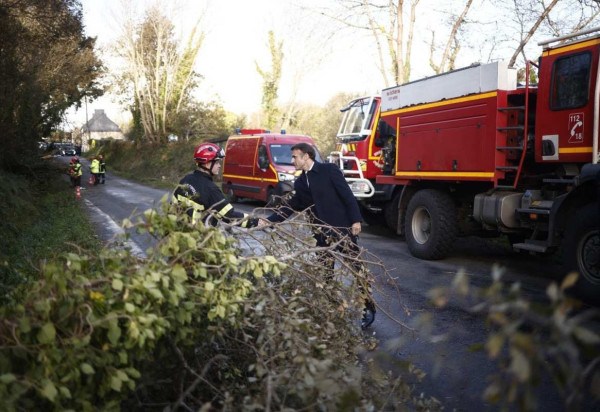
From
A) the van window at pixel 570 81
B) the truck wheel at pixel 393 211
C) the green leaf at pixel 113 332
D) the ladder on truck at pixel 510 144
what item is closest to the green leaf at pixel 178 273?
the green leaf at pixel 113 332

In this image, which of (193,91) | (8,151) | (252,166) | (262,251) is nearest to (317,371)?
(262,251)

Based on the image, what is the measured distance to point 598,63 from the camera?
7074mm

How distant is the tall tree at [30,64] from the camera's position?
14766 millimetres

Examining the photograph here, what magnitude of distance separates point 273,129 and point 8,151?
20.7m

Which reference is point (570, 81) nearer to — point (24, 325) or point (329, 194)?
point (329, 194)

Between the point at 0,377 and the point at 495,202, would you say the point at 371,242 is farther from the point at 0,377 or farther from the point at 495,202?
the point at 0,377

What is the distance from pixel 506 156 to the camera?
8.39 meters

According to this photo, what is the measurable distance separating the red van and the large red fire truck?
680 cm

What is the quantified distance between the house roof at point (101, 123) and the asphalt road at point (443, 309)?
98735 mm

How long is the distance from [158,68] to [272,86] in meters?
9.73

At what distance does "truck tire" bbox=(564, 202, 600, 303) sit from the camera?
655 centimetres

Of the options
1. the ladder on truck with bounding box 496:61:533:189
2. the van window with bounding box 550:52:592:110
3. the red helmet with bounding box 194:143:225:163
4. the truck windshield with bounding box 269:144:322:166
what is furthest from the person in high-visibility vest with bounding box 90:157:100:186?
the red helmet with bounding box 194:143:225:163

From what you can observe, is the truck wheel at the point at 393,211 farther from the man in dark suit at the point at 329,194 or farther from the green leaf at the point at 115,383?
the green leaf at the point at 115,383

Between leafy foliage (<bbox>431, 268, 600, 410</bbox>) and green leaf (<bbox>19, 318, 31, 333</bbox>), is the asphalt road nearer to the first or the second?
leafy foliage (<bbox>431, 268, 600, 410</bbox>)
